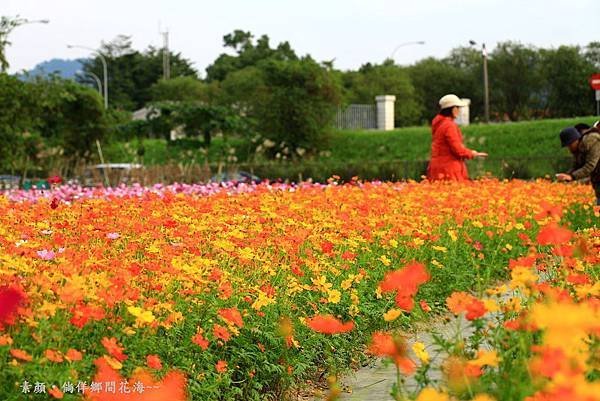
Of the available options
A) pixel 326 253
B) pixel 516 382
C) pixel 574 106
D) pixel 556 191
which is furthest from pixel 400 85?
pixel 516 382

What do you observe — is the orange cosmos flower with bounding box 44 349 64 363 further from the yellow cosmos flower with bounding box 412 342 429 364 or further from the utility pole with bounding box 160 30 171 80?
the utility pole with bounding box 160 30 171 80

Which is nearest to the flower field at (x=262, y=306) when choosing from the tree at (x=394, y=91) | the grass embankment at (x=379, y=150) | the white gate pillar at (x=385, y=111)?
the grass embankment at (x=379, y=150)

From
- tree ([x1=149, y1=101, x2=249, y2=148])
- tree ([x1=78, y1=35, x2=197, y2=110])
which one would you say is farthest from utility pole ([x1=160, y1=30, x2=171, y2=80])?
tree ([x1=149, y1=101, x2=249, y2=148])

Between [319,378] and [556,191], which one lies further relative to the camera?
[556,191]

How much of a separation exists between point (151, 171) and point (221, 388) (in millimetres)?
15587

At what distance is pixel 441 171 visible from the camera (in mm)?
13195

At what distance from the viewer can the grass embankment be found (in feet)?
80.9

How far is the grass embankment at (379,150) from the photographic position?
2466 centimetres

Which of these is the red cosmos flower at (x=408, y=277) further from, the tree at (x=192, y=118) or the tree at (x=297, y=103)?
the tree at (x=297, y=103)

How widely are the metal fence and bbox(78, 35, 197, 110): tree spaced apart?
1486 inches

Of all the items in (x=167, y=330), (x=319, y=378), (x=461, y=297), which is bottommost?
(x=319, y=378)

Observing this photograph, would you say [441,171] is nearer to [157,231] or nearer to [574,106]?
[157,231]

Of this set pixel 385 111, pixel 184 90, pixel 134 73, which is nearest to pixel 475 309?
pixel 385 111

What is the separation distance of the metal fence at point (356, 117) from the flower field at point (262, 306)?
34.2m
